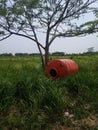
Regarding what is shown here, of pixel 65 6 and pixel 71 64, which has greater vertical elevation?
pixel 65 6

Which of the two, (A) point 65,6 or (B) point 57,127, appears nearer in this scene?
(B) point 57,127

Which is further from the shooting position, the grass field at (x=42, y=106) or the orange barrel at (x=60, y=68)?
the orange barrel at (x=60, y=68)

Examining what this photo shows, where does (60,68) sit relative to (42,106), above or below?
above

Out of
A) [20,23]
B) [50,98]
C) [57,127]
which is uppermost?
[20,23]

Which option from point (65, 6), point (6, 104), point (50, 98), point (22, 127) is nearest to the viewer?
point (22, 127)

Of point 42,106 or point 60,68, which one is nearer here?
point 42,106

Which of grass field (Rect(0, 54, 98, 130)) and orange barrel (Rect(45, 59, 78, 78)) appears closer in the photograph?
grass field (Rect(0, 54, 98, 130))

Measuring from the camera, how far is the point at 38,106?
17.8 feet

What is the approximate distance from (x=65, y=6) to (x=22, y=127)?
28.9 ft

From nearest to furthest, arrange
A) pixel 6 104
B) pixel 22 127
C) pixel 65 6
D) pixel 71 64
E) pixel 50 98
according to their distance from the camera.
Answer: pixel 22 127, pixel 6 104, pixel 50 98, pixel 71 64, pixel 65 6

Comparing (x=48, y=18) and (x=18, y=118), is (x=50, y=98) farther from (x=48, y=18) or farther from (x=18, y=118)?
(x=48, y=18)

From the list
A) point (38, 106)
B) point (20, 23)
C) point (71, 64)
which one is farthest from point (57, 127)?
point (20, 23)

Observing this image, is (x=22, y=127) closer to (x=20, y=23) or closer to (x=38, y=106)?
(x=38, y=106)

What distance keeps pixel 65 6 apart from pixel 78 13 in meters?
0.78
